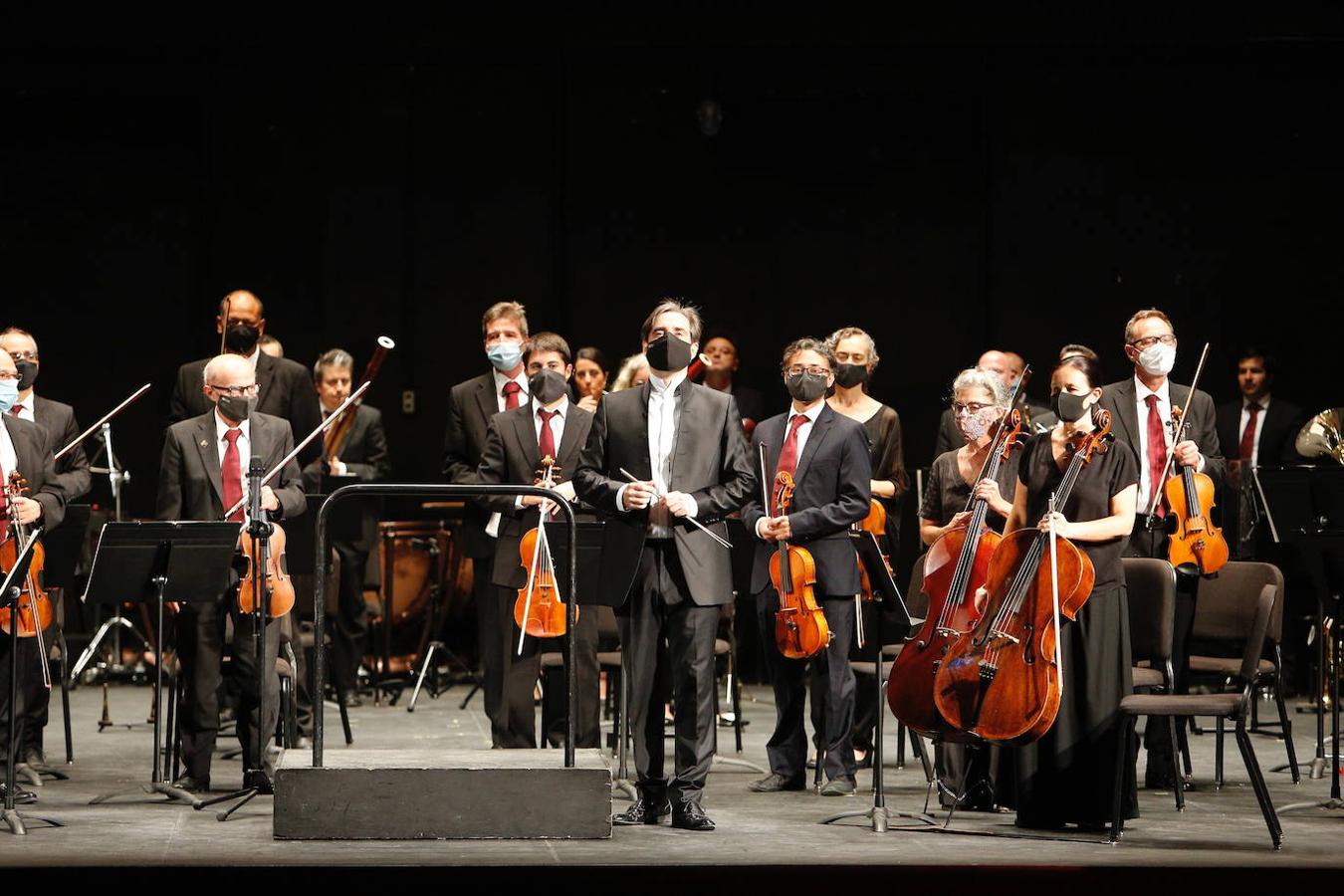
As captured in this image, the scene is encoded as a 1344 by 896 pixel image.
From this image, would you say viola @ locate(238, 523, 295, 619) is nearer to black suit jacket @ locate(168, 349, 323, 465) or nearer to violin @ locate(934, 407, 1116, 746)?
black suit jacket @ locate(168, 349, 323, 465)

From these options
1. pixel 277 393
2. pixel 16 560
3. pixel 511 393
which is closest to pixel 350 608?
pixel 277 393

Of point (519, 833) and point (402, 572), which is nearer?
point (519, 833)

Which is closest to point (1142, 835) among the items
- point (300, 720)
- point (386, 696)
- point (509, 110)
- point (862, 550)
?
point (862, 550)

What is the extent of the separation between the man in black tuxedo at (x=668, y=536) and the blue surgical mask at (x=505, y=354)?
4.33 ft

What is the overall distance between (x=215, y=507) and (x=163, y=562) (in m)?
0.54

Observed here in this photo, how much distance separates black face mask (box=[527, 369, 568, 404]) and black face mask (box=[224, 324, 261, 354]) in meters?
1.27

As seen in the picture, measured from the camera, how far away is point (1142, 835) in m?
5.29

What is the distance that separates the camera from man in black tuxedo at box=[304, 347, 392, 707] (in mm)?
8297

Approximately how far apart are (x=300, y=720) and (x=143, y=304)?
3486 mm

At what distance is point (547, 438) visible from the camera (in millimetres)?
6473

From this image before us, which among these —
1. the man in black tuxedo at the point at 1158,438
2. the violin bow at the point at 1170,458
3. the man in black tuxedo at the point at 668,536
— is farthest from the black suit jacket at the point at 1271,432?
the man in black tuxedo at the point at 668,536

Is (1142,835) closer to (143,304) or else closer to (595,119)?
(595,119)

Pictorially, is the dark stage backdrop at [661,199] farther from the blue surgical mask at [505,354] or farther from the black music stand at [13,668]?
the black music stand at [13,668]

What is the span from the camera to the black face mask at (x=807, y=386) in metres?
6.16
